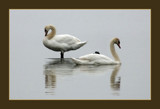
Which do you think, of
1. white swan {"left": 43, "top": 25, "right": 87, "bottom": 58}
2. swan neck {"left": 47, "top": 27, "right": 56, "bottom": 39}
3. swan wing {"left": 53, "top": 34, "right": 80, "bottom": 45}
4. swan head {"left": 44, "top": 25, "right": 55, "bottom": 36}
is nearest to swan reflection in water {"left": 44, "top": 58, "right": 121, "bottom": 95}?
white swan {"left": 43, "top": 25, "right": 87, "bottom": 58}

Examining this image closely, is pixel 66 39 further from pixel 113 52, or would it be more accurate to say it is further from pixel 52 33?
pixel 113 52

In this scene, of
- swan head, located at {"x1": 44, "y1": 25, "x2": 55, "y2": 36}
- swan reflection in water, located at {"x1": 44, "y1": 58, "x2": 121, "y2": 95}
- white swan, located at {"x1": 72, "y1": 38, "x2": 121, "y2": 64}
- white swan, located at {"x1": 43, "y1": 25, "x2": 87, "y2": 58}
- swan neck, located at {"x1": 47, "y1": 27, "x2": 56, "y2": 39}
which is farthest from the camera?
swan head, located at {"x1": 44, "y1": 25, "x2": 55, "y2": 36}

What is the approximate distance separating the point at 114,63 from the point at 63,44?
6.97 ft

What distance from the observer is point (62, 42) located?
19.3m

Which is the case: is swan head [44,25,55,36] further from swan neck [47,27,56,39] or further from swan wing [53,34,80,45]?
swan wing [53,34,80,45]

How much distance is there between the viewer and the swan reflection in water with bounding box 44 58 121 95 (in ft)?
48.7

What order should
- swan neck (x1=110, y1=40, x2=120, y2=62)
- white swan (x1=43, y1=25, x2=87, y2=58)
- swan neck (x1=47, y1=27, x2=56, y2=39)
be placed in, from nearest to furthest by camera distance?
1. swan neck (x1=110, y1=40, x2=120, y2=62)
2. white swan (x1=43, y1=25, x2=87, y2=58)
3. swan neck (x1=47, y1=27, x2=56, y2=39)

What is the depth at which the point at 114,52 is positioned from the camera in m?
18.2

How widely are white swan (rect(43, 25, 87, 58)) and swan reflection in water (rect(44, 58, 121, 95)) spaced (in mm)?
644

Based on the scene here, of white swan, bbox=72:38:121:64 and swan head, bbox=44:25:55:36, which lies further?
swan head, bbox=44:25:55:36

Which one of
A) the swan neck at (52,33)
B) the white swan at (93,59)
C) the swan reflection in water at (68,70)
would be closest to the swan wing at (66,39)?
the swan neck at (52,33)

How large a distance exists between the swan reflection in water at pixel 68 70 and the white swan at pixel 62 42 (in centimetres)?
64

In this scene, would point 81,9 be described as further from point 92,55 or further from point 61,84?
point 61,84

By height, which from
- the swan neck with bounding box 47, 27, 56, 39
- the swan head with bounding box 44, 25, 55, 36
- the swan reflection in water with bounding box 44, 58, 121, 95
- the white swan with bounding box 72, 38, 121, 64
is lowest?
the swan reflection in water with bounding box 44, 58, 121, 95
